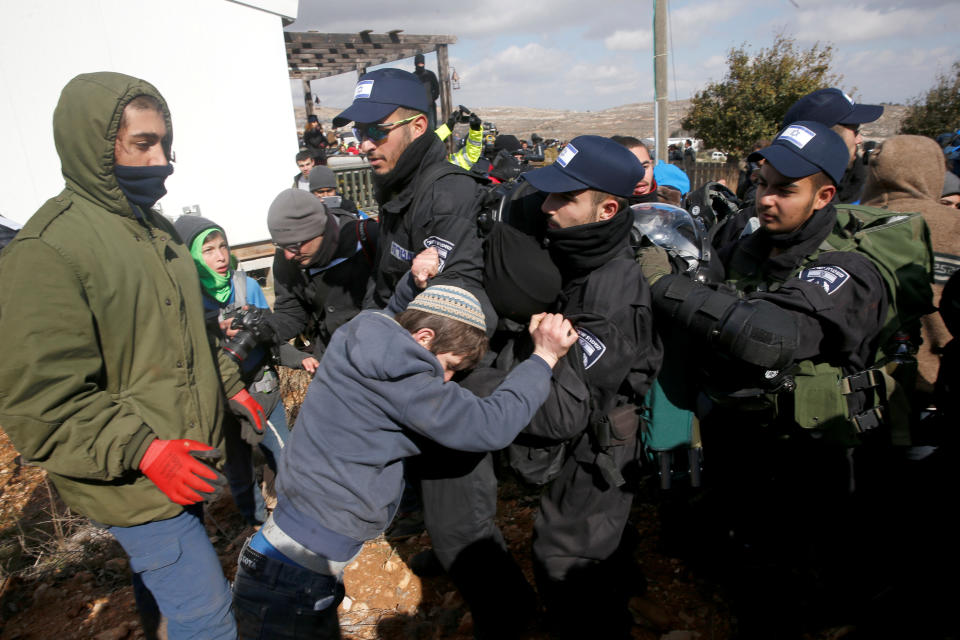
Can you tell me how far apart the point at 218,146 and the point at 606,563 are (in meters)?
8.45

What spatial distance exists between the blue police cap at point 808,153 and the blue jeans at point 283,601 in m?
2.22

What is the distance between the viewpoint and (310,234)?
3160mm

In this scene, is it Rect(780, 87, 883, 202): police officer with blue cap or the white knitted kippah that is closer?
the white knitted kippah

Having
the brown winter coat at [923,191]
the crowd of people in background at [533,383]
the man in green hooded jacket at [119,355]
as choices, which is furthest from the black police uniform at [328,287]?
the brown winter coat at [923,191]

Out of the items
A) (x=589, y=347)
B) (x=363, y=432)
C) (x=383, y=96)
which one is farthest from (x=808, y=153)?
(x=363, y=432)

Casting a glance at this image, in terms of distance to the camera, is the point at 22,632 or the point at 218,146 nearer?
the point at 22,632

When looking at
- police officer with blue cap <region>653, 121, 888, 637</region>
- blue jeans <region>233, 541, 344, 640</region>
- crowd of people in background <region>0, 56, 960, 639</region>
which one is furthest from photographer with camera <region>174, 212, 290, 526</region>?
police officer with blue cap <region>653, 121, 888, 637</region>

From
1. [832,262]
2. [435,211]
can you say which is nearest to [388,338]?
[435,211]

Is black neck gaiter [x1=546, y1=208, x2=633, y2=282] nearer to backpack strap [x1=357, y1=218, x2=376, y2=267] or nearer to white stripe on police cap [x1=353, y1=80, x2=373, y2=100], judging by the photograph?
white stripe on police cap [x1=353, y1=80, x2=373, y2=100]

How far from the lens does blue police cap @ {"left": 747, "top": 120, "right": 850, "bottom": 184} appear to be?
2066mm

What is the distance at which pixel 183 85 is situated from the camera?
25.8 ft

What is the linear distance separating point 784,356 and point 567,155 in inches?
39.9

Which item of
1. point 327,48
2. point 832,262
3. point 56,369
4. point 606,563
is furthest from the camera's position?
point 327,48

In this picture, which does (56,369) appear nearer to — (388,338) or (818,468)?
(388,338)
